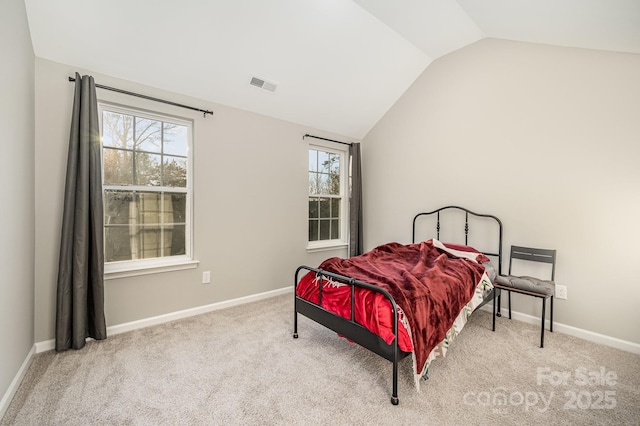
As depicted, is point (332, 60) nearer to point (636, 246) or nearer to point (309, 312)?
point (309, 312)

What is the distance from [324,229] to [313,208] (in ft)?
1.24

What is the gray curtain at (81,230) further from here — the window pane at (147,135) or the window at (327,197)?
the window at (327,197)

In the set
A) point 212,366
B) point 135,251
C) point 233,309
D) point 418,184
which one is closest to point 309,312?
point 212,366

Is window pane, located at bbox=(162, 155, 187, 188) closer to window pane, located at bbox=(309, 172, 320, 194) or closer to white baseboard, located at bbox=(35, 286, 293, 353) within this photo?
white baseboard, located at bbox=(35, 286, 293, 353)

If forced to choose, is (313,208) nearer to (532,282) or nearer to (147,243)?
(147,243)

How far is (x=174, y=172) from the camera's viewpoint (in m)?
2.83

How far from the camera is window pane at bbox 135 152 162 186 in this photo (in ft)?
8.63

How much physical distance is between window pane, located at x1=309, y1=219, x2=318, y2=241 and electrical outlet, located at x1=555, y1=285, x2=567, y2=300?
2.70m

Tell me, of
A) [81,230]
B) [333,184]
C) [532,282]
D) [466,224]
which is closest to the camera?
[81,230]

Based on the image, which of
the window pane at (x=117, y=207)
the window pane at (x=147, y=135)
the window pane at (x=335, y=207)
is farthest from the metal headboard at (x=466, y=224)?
the window pane at (x=117, y=207)

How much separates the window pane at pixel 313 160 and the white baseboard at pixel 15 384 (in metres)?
3.18

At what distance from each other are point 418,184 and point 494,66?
147 centimetres

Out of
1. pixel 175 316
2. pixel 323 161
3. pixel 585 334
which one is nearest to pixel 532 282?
pixel 585 334

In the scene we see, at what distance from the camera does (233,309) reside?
306 cm
